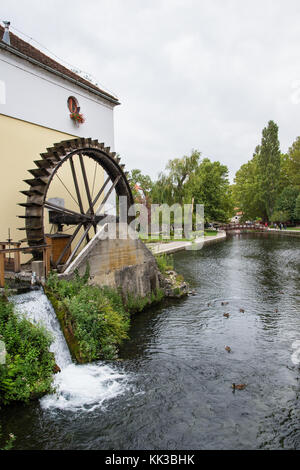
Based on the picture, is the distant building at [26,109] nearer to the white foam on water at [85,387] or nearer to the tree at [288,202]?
the white foam on water at [85,387]

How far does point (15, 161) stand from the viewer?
36.4ft

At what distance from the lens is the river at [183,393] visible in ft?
15.0

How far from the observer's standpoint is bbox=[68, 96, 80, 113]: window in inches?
522

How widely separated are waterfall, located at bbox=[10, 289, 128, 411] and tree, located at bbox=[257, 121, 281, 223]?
4931 cm

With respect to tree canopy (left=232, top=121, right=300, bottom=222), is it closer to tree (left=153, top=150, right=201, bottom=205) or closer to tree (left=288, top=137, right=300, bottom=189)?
tree (left=288, top=137, right=300, bottom=189)

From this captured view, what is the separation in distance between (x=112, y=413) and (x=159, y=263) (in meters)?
7.80

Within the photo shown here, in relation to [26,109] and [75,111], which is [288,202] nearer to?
[75,111]

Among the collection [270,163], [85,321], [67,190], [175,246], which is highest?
[270,163]

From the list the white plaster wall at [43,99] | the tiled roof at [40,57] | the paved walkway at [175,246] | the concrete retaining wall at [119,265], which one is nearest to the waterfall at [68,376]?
the concrete retaining wall at [119,265]

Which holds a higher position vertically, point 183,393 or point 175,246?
point 175,246

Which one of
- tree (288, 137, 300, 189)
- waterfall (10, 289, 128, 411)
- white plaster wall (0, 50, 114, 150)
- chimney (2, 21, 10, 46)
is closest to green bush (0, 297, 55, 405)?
waterfall (10, 289, 128, 411)

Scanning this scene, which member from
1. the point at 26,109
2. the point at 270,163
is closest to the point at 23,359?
the point at 26,109

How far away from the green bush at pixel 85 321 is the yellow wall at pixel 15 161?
4230mm

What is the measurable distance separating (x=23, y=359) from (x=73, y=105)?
10942 millimetres
